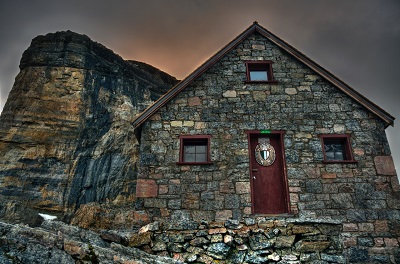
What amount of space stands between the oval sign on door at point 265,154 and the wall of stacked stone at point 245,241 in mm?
2135

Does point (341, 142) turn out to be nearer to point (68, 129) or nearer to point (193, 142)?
point (193, 142)

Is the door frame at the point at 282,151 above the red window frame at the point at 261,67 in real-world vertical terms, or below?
below

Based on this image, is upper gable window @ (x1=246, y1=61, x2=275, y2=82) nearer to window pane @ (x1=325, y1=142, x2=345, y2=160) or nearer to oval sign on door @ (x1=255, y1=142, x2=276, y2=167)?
oval sign on door @ (x1=255, y1=142, x2=276, y2=167)

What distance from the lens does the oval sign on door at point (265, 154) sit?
9477 mm

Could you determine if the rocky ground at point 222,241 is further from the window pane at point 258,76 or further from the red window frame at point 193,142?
the window pane at point 258,76

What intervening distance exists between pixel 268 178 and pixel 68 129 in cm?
1697

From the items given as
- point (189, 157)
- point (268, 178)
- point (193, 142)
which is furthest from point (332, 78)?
point (189, 157)

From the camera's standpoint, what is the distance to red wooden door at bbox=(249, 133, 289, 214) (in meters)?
9.04

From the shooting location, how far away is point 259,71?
10.9m

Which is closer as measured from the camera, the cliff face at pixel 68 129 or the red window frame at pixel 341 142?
the red window frame at pixel 341 142

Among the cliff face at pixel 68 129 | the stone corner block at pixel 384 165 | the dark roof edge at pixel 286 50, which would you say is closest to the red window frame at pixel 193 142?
the dark roof edge at pixel 286 50

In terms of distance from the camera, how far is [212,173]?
30.0ft

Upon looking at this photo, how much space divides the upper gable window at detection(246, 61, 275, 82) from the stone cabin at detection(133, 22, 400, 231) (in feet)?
0.11

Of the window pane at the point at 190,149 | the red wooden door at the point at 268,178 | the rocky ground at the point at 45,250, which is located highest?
the window pane at the point at 190,149
